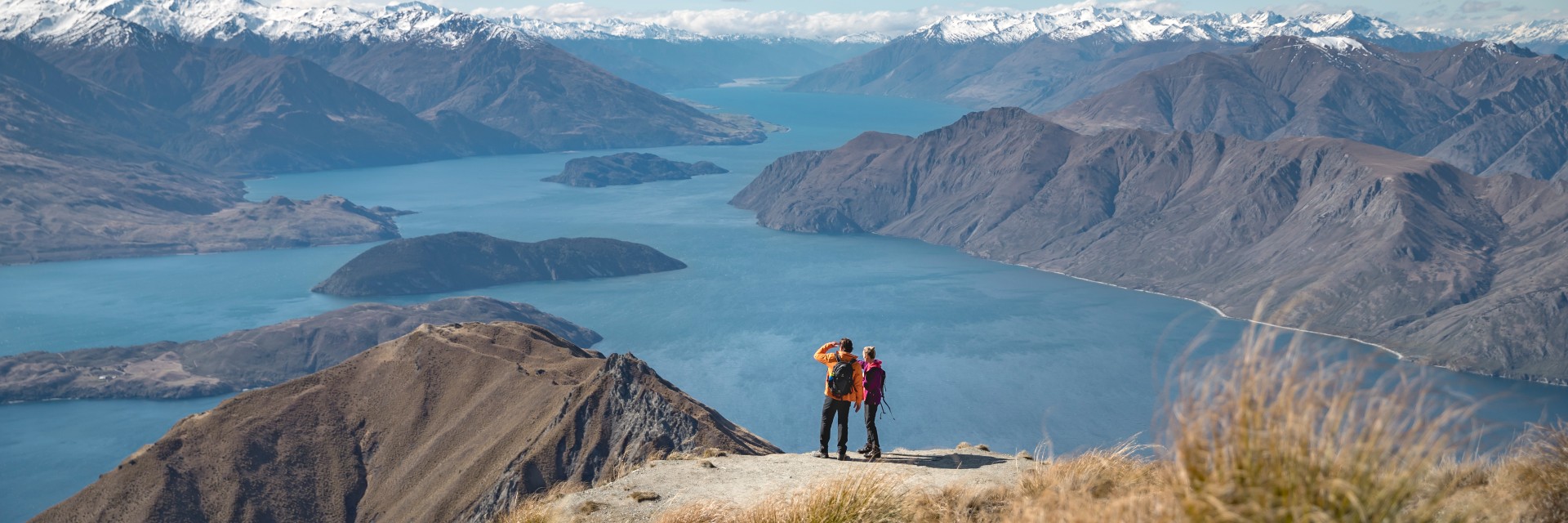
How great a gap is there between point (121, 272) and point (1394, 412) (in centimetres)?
21361

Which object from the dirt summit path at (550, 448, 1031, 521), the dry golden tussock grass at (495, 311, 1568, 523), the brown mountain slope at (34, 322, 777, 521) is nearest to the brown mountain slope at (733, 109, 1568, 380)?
the brown mountain slope at (34, 322, 777, 521)

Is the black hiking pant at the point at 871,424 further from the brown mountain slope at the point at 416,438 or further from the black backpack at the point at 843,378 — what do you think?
the brown mountain slope at the point at 416,438

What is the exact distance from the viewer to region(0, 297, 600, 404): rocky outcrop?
122188mm

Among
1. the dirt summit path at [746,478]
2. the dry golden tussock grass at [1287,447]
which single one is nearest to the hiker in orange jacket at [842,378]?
the dirt summit path at [746,478]

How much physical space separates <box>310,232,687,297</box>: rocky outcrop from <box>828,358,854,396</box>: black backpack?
16034 cm

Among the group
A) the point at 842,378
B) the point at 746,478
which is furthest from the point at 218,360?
the point at 842,378

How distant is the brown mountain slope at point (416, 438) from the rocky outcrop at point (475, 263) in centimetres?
10956

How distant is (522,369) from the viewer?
6475 centimetres

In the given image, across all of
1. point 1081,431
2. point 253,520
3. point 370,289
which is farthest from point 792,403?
point 370,289

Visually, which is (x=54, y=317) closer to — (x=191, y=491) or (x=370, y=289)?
(x=370, y=289)

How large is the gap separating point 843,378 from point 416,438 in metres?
45.9

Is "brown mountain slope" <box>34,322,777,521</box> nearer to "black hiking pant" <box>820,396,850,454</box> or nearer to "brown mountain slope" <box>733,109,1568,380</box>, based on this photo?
"black hiking pant" <box>820,396,850,454</box>

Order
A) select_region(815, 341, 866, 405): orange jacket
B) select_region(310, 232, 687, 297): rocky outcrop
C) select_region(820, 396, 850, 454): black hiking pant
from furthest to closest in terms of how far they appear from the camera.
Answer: select_region(310, 232, 687, 297): rocky outcrop
select_region(820, 396, 850, 454): black hiking pant
select_region(815, 341, 866, 405): orange jacket

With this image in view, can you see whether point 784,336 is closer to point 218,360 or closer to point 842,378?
point 218,360
